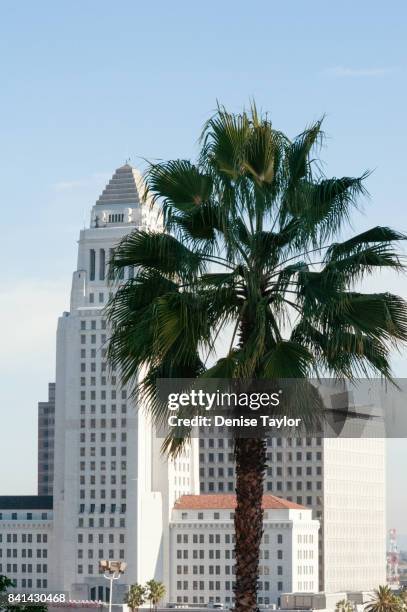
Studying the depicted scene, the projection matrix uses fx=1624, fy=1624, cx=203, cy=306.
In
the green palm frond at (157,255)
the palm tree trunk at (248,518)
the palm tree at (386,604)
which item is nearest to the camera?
the palm tree trunk at (248,518)

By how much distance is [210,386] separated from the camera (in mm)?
28438

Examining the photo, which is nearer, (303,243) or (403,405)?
(303,243)

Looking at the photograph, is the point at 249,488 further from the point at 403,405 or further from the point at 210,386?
the point at 403,405

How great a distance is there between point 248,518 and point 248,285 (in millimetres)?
4241

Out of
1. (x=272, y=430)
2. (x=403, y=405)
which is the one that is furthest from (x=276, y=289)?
(x=403, y=405)

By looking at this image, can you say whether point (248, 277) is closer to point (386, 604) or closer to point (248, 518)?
point (248, 518)

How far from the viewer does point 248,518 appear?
91.6ft

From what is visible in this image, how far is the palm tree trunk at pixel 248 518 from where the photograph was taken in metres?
27.6

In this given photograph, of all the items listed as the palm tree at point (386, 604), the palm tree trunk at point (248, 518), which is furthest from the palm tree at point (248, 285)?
the palm tree at point (386, 604)

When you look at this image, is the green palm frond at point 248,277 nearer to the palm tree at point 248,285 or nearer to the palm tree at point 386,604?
the palm tree at point 248,285

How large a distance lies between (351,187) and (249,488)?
19.4ft

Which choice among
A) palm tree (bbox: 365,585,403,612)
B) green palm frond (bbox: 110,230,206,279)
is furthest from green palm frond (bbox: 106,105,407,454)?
palm tree (bbox: 365,585,403,612)

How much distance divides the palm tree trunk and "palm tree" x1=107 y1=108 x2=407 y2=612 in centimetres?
2

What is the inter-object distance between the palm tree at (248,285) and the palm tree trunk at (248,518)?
0.08 feet
